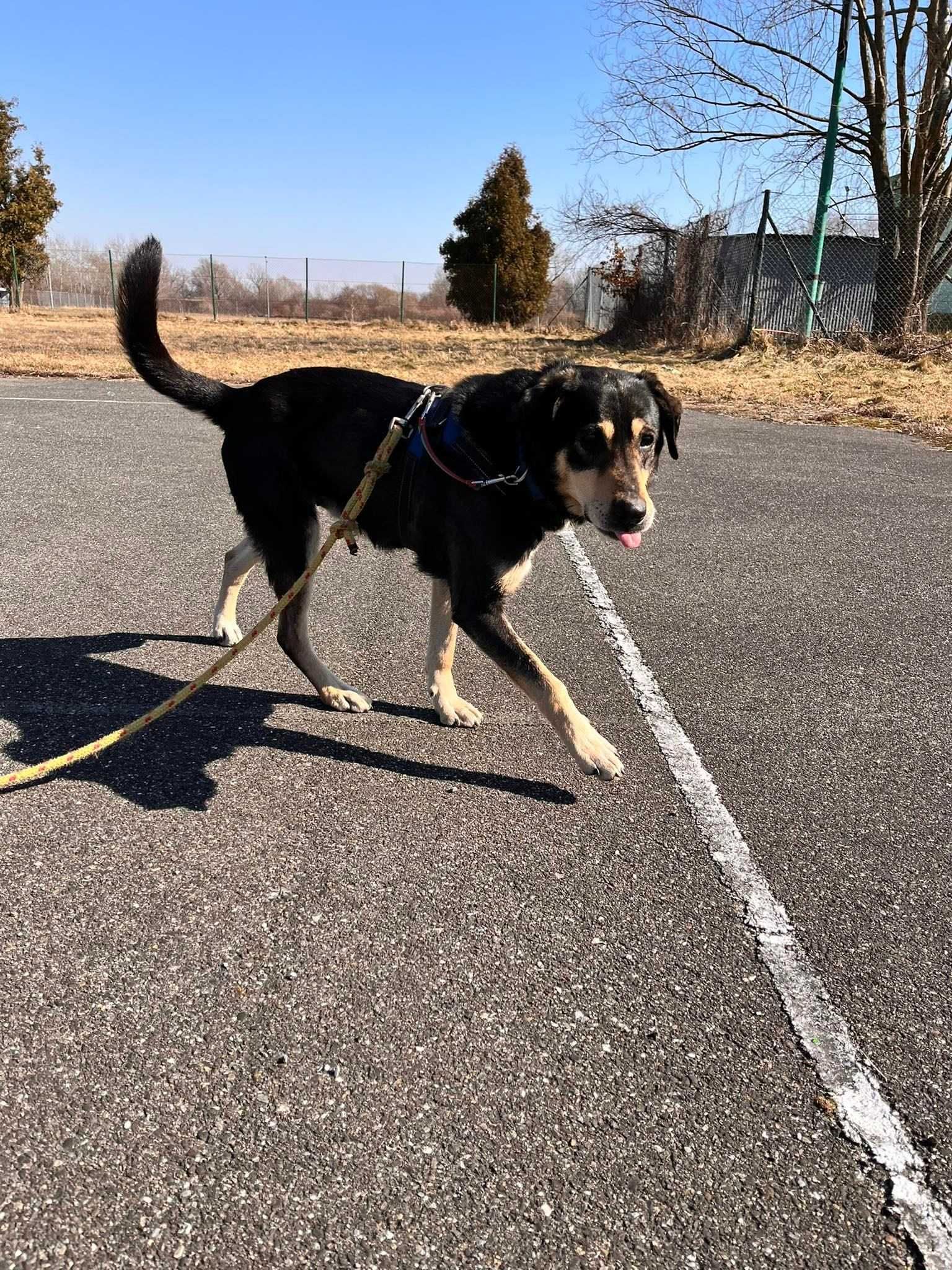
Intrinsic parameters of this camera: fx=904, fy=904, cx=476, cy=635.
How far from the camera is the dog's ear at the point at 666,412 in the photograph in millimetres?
3770

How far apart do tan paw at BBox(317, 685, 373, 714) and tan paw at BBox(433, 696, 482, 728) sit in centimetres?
32

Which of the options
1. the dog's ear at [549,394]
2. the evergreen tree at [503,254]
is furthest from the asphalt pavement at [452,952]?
the evergreen tree at [503,254]

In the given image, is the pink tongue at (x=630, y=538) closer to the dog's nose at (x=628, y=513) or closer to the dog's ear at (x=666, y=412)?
the dog's nose at (x=628, y=513)

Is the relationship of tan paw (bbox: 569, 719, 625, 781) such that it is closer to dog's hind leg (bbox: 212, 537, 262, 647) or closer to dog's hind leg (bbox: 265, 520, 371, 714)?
dog's hind leg (bbox: 265, 520, 371, 714)

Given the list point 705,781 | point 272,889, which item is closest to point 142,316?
point 272,889

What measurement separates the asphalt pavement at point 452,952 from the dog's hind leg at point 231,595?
0.46 feet

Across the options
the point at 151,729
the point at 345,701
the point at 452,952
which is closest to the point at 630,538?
the point at 345,701

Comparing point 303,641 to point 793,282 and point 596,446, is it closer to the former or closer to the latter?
point 596,446

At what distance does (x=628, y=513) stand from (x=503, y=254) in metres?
34.7

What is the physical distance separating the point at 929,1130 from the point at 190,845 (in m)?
2.14

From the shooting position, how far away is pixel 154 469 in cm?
844

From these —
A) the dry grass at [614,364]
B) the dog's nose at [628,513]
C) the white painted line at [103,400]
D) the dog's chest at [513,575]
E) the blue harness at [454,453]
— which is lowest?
the dog's chest at [513,575]

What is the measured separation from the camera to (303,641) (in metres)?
3.94

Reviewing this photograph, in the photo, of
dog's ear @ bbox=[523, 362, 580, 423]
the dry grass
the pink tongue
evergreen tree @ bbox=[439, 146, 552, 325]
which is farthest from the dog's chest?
evergreen tree @ bbox=[439, 146, 552, 325]
